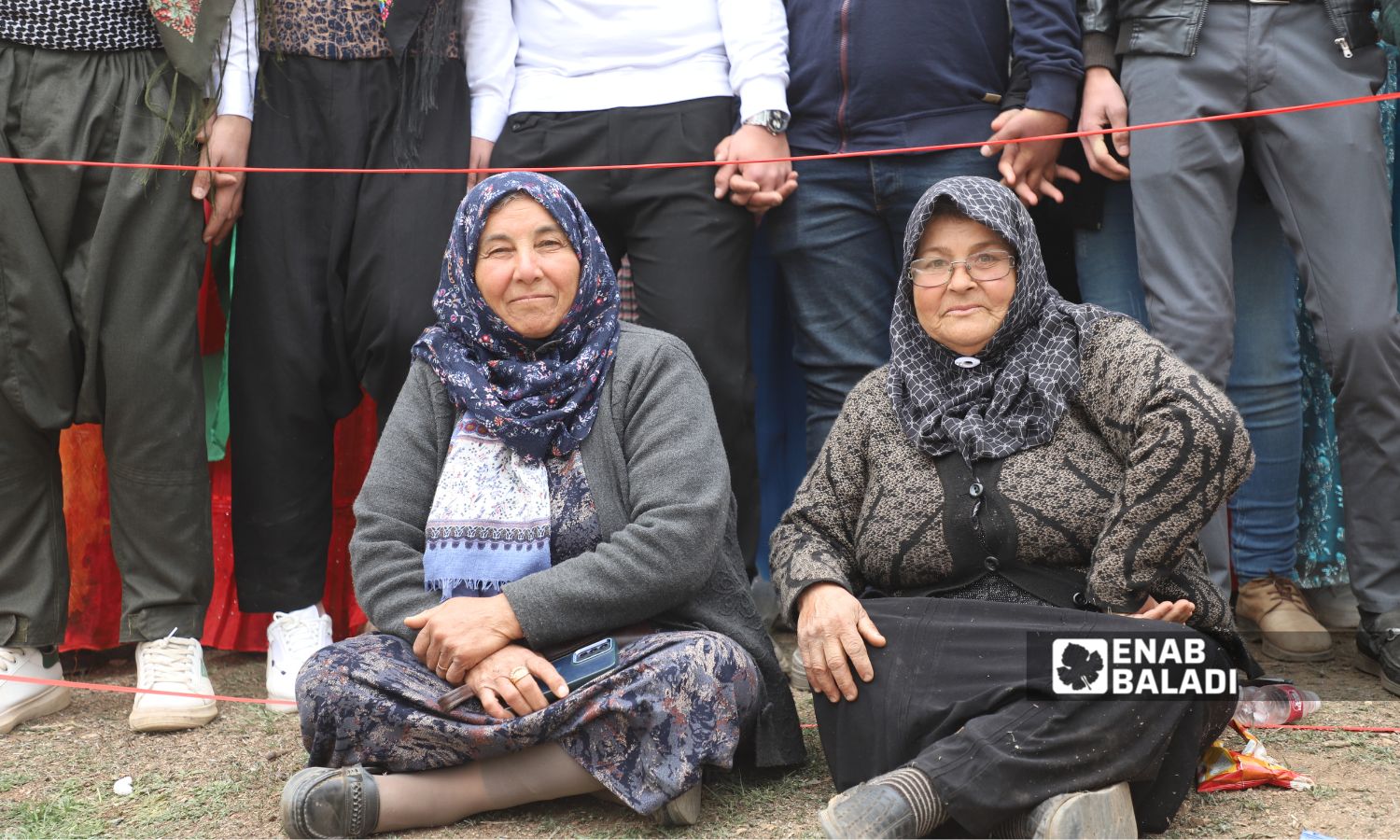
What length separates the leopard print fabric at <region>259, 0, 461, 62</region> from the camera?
10.9 ft

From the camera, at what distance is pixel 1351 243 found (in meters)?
3.00

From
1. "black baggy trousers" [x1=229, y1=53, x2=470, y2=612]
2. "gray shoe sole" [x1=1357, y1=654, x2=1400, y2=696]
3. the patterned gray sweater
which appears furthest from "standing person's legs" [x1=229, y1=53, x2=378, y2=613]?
"gray shoe sole" [x1=1357, y1=654, x2=1400, y2=696]

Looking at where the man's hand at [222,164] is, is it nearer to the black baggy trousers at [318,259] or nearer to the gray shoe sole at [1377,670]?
the black baggy trousers at [318,259]

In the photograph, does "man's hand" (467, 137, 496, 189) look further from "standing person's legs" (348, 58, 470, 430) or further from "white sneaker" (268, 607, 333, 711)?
"white sneaker" (268, 607, 333, 711)

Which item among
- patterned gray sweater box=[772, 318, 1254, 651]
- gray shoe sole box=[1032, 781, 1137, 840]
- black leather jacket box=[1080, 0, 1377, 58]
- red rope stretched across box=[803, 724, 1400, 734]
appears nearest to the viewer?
gray shoe sole box=[1032, 781, 1137, 840]

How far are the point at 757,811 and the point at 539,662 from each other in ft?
1.66

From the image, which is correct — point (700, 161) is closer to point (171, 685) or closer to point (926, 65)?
point (926, 65)

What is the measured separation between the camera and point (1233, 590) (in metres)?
3.63

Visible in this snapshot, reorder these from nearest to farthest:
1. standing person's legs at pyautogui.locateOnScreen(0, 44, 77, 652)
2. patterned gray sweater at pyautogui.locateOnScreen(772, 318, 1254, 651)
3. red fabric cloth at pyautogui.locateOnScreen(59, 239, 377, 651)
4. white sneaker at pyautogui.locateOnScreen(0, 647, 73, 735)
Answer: patterned gray sweater at pyautogui.locateOnScreen(772, 318, 1254, 651)
standing person's legs at pyautogui.locateOnScreen(0, 44, 77, 652)
white sneaker at pyautogui.locateOnScreen(0, 647, 73, 735)
red fabric cloth at pyautogui.locateOnScreen(59, 239, 377, 651)

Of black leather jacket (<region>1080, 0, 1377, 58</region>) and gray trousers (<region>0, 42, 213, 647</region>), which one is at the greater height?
black leather jacket (<region>1080, 0, 1377, 58</region>)

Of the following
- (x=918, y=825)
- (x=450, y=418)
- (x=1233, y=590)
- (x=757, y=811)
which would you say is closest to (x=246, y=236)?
(x=450, y=418)

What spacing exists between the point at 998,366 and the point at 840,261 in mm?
792

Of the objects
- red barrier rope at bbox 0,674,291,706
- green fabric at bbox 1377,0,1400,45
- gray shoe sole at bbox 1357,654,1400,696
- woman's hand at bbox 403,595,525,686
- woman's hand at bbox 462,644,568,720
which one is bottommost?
red barrier rope at bbox 0,674,291,706

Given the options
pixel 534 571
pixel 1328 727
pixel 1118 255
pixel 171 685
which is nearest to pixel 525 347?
pixel 534 571
